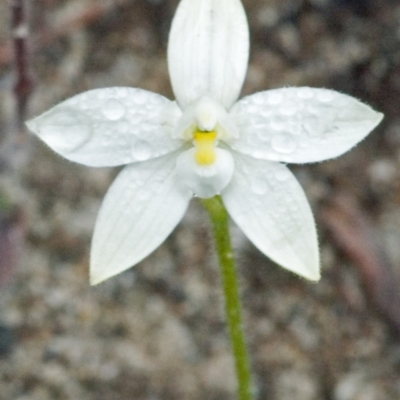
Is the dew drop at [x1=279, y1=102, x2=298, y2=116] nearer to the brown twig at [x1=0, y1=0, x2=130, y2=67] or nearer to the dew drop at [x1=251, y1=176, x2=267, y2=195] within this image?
the dew drop at [x1=251, y1=176, x2=267, y2=195]

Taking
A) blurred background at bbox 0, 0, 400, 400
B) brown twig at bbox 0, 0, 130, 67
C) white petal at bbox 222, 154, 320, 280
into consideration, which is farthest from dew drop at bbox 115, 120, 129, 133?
brown twig at bbox 0, 0, 130, 67

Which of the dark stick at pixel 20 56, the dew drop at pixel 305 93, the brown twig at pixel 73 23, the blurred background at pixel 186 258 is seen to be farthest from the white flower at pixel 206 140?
the brown twig at pixel 73 23

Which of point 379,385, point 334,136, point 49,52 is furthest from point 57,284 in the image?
point 334,136

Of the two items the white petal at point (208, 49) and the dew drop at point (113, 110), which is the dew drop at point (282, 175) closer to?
the white petal at point (208, 49)

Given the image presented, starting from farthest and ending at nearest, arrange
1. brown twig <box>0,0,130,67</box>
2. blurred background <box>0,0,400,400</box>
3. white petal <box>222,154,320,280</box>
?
brown twig <box>0,0,130,67</box>
blurred background <box>0,0,400,400</box>
white petal <box>222,154,320,280</box>

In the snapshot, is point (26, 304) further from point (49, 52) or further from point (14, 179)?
point (49, 52)
